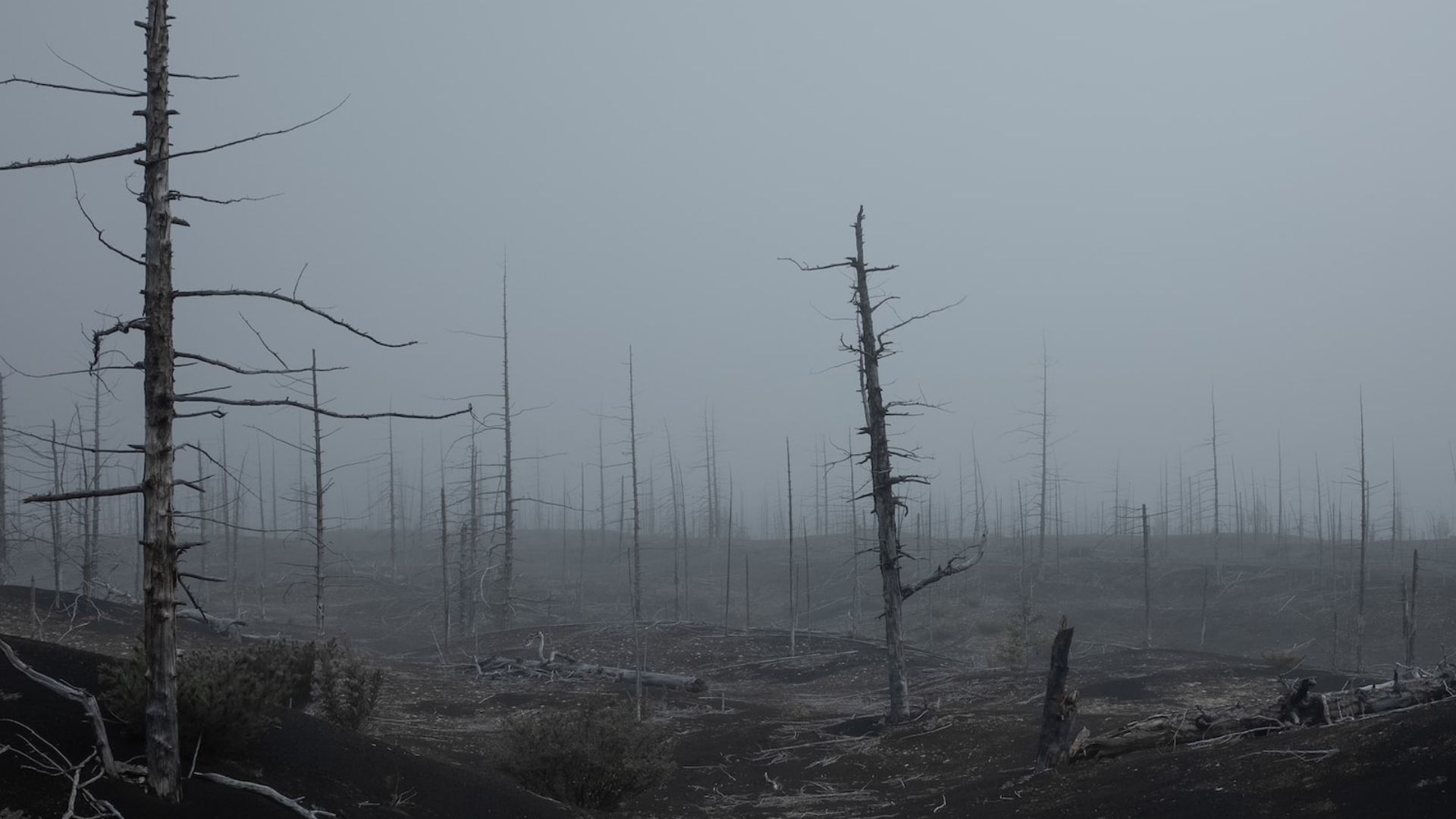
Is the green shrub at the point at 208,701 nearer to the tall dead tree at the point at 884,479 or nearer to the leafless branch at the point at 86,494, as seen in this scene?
the leafless branch at the point at 86,494

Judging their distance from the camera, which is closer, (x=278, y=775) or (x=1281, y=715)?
(x=278, y=775)

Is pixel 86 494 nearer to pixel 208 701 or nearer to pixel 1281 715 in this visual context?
pixel 208 701

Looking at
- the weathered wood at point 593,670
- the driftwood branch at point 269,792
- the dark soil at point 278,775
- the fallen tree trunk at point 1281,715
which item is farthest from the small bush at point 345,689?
the weathered wood at point 593,670

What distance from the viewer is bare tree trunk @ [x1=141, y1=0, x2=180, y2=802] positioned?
7.08 m

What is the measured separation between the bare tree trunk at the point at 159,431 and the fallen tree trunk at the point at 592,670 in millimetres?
22308

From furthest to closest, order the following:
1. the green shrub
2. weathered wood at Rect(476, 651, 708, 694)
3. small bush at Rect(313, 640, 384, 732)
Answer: weathered wood at Rect(476, 651, 708, 694) → small bush at Rect(313, 640, 384, 732) → the green shrub

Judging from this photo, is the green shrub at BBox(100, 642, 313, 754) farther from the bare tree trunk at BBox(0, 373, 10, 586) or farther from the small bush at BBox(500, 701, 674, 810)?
the bare tree trunk at BBox(0, 373, 10, 586)

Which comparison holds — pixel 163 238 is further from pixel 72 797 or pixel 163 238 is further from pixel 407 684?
pixel 407 684

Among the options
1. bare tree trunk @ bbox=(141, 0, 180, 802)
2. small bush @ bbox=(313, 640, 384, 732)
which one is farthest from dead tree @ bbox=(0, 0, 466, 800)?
small bush @ bbox=(313, 640, 384, 732)

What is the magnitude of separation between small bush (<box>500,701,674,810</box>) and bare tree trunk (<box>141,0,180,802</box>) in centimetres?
614

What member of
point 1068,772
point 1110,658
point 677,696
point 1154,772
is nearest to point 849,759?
point 1068,772

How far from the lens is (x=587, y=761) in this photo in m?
13.0

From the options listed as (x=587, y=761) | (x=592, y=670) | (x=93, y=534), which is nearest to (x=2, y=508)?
(x=93, y=534)

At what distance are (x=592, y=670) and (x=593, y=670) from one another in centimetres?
6
